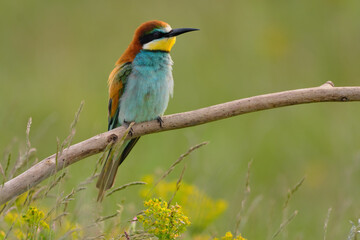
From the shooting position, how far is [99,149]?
2.15 meters

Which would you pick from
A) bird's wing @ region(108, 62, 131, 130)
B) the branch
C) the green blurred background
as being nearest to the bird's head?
bird's wing @ region(108, 62, 131, 130)

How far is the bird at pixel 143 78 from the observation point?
10.2 feet

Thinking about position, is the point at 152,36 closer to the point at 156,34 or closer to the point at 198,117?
the point at 156,34

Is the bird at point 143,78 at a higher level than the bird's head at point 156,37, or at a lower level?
lower

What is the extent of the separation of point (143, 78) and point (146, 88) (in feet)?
0.17

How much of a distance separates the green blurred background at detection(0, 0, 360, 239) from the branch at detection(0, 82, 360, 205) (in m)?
1.90

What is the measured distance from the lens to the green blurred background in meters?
4.69

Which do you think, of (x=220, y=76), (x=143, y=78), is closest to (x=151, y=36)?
(x=143, y=78)

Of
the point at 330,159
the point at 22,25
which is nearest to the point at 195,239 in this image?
the point at 330,159

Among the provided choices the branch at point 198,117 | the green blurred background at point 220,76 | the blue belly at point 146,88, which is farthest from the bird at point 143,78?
the green blurred background at point 220,76

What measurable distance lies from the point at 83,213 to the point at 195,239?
863 millimetres

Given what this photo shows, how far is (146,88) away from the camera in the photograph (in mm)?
3135

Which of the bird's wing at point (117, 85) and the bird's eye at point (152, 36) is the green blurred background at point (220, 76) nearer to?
the bird's wing at point (117, 85)

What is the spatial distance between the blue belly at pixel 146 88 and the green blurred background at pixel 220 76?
1081 mm
